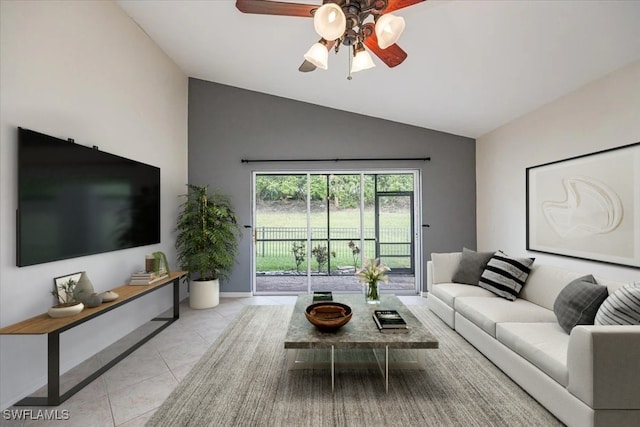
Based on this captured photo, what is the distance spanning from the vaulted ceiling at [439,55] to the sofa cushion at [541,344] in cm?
229

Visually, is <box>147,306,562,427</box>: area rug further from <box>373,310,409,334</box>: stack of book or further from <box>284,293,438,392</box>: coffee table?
<box>373,310,409,334</box>: stack of book

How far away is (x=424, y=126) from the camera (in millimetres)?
5043

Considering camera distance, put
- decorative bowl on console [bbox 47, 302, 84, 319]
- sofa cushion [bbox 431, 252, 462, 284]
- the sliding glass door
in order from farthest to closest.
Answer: the sliding glass door < sofa cushion [bbox 431, 252, 462, 284] < decorative bowl on console [bbox 47, 302, 84, 319]

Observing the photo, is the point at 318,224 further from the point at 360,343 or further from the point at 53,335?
the point at 53,335

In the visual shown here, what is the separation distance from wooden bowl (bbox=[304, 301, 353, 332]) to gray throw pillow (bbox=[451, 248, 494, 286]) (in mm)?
1927

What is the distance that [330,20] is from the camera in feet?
5.64

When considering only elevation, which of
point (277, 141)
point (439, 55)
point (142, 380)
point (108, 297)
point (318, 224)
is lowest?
point (142, 380)

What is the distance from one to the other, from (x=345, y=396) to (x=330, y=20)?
2.47 metres

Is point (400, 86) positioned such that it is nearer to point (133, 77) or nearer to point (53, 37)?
point (133, 77)

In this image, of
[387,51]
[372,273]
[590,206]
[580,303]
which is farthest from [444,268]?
[387,51]

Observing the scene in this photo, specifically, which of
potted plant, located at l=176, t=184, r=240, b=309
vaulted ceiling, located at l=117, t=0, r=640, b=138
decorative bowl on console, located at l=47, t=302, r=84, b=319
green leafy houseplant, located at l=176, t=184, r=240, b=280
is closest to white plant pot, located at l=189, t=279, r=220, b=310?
potted plant, located at l=176, t=184, r=240, b=309

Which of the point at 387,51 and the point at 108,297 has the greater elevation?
the point at 387,51

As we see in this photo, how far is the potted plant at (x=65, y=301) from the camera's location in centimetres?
230

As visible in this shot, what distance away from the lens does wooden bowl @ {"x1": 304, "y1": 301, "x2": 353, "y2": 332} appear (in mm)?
2383
